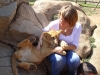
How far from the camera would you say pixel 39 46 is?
3.33 metres

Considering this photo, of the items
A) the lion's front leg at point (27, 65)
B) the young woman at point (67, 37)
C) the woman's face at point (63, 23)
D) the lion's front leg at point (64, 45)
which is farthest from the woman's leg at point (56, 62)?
the woman's face at point (63, 23)

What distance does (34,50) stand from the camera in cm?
332

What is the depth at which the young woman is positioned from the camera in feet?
10.4

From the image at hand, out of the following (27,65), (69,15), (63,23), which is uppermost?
(69,15)

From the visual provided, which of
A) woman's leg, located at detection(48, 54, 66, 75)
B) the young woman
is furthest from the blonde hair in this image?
woman's leg, located at detection(48, 54, 66, 75)

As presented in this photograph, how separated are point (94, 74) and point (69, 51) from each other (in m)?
0.49

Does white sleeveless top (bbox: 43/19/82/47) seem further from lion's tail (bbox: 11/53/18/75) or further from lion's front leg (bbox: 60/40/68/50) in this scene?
lion's tail (bbox: 11/53/18/75)

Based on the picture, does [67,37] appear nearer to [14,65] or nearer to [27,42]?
[27,42]

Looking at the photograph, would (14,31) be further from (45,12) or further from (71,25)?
(45,12)

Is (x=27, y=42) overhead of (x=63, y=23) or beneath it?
beneath

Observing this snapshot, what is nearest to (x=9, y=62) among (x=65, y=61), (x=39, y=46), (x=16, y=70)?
(x=16, y=70)

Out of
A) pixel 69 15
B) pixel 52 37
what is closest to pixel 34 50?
pixel 52 37

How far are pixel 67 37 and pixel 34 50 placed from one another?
1.58ft

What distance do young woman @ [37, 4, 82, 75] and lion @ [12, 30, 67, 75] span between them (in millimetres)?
68
